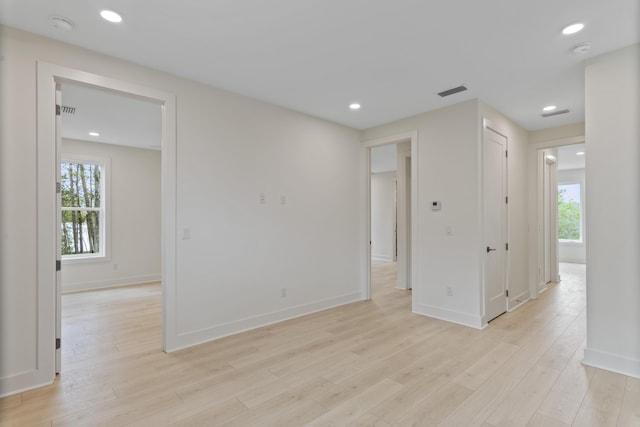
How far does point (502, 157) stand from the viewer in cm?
428

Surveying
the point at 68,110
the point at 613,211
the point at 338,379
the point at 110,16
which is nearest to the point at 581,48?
the point at 613,211

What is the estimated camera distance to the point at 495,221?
4074 mm

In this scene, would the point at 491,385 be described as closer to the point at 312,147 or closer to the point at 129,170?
the point at 312,147

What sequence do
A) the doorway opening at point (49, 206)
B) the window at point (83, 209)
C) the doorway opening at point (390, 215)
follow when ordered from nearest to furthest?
the doorway opening at point (49, 206) < the doorway opening at point (390, 215) < the window at point (83, 209)

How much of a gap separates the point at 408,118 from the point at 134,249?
5.92 metres

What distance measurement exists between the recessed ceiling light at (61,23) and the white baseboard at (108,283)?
5.02 m

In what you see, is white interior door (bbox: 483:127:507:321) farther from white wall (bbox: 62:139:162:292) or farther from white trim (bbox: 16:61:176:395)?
white wall (bbox: 62:139:162:292)

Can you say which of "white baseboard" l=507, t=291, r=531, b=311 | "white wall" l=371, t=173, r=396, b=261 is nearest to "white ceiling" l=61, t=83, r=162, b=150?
"white baseboard" l=507, t=291, r=531, b=311

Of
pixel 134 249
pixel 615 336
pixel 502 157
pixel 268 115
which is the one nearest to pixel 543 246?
pixel 502 157

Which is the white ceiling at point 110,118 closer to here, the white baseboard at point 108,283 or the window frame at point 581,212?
the white baseboard at point 108,283

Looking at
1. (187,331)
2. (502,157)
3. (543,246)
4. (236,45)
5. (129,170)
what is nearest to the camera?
(236,45)

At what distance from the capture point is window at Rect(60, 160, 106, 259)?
5.83 meters

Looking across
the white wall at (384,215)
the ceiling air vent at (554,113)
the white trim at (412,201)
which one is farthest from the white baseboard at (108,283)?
the ceiling air vent at (554,113)

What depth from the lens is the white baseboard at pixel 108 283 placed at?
5.67 m
